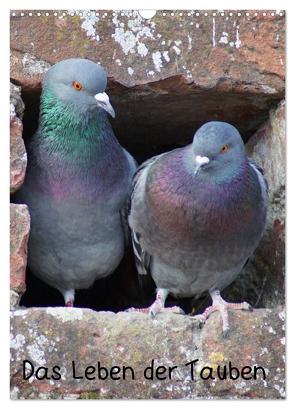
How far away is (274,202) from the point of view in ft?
18.8

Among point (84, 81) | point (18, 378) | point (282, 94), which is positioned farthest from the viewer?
point (282, 94)

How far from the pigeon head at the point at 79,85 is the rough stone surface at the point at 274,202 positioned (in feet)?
3.46

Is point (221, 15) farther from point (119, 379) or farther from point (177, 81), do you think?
point (119, 379)

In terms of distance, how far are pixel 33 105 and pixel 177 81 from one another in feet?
3.01

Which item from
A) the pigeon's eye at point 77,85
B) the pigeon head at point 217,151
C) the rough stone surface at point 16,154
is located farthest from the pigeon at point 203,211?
the rough stone surface at point 16,154

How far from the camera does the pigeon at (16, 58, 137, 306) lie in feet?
17.6

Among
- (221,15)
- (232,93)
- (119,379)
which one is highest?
(221,15)

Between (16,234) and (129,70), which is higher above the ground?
(129,70)

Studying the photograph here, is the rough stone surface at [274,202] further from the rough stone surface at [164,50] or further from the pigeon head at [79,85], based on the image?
the pigeon head at [79,85]

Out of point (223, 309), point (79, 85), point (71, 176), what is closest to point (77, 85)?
point (79, 85)

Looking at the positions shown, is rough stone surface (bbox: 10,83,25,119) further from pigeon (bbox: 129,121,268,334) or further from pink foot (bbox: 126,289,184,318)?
pink foot (bbox: 126,289,184,318)

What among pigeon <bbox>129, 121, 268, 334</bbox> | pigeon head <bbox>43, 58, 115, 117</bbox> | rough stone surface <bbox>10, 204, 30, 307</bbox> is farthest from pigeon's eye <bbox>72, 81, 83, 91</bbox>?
rough stone surface <bbox>10, 204, 30, 307</bbox>

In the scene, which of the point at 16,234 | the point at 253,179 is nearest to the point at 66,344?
the point at 16,234

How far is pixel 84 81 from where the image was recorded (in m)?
5.23
